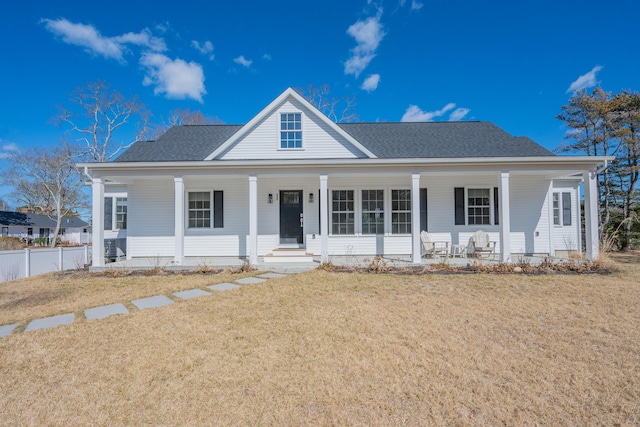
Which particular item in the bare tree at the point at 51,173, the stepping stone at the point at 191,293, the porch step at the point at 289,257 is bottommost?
the stepping stone at the point at 191,293

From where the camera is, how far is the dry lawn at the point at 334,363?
2.66 meters

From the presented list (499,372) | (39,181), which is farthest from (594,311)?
(39,181)

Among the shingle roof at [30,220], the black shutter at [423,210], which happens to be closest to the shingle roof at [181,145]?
the black shutter at [423,210]

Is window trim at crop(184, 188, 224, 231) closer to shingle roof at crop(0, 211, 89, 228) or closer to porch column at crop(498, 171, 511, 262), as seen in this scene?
porch column at crop(498, 171, 511, 262)

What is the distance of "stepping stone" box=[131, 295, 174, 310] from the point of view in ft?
18.7

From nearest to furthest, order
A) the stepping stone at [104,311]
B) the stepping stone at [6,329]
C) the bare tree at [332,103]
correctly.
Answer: the stepping stone at [6,329], the stepping stone at [104,311], the bare tree at [332,103]

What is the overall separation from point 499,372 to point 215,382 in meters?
2.97

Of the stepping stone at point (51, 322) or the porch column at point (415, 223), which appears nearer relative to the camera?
the stepping stone at point (51, 322)

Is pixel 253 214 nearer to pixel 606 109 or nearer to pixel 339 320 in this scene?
pixel 339 320

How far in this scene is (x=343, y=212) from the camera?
37.8 feet

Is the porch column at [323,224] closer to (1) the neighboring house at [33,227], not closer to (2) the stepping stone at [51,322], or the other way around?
(2) the stepping stone at [51,322]

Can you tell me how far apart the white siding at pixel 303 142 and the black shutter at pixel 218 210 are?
6.61 ft

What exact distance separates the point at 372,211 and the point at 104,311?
8551 mm

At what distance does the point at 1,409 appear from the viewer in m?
2.71
